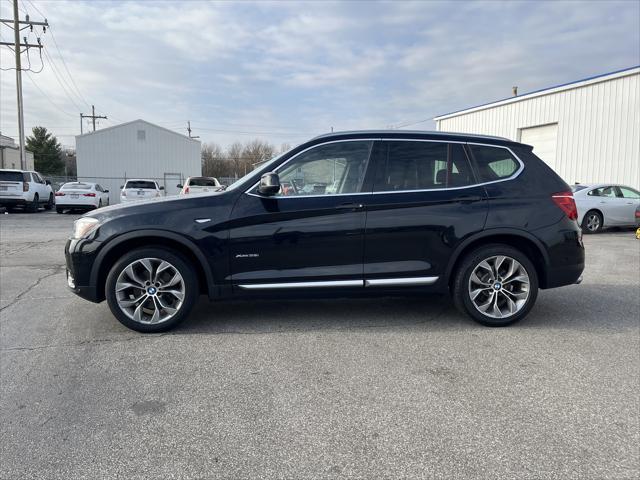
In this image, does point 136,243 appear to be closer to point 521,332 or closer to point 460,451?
point 460,451

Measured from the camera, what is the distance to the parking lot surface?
2.52 meters

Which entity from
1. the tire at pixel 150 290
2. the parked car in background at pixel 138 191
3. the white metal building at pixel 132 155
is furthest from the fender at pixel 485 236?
the white metal building at pixel 132 155

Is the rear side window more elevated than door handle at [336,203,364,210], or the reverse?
the rear side window

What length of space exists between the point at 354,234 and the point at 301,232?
1.64 ft

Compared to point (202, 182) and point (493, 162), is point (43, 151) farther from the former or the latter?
point (493, 162)

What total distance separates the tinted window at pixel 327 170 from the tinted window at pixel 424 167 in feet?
0.79

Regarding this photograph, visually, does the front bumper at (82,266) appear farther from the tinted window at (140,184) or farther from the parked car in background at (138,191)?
the tinted window at (140,184)

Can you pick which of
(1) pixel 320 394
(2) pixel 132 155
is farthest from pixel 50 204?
(1) pixel 320 394

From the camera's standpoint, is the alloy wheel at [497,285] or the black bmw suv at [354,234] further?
the alloy wheel at [497,285]

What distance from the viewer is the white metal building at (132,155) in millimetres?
37562

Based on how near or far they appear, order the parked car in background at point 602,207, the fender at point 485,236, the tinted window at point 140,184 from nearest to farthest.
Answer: the fender at point 485,236, the parked car in background at point 602,207, the tinted window at point 140,184

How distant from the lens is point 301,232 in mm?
4445

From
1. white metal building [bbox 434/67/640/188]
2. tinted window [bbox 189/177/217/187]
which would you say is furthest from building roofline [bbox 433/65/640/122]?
tinted window [bbox 189/177/217/187]

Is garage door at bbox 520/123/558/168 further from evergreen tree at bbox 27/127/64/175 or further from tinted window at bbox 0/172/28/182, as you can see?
evergreen tree at bbox 27/127/64/175
